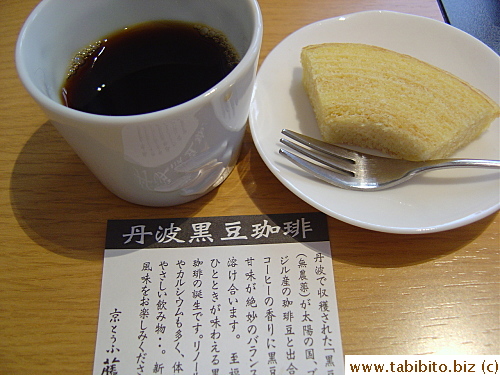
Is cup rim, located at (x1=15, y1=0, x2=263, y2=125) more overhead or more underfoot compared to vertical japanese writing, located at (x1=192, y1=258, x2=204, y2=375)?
more overhead

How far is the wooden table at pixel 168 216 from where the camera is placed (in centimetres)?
52

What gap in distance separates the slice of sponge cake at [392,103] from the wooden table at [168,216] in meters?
0.14

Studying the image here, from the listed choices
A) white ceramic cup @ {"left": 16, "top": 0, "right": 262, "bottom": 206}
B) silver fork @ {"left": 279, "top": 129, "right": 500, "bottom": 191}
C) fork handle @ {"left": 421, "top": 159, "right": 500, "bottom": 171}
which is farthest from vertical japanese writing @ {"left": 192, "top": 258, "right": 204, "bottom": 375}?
fork handle @ {"left": 421, "top": 159, "right": 500, "bottom": 171}

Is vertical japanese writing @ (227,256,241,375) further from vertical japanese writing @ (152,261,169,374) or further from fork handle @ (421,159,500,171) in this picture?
fork handle @ (421,159,500,171)

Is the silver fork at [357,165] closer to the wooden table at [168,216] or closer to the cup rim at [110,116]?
the wooden table at [168,216]

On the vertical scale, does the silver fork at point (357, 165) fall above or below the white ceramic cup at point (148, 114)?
below

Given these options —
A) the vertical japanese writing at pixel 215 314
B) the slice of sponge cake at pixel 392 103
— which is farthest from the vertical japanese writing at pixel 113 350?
the slice of sponge cake at pixel 392 103

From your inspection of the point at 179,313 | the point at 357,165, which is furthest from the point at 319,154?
the point at 179,313

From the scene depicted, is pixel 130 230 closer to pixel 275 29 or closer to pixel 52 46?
pixel 52 46

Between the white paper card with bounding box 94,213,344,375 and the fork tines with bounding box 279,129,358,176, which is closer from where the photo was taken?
the white paper card with bounding box 94,213,344,375

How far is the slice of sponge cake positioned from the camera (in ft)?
2.05

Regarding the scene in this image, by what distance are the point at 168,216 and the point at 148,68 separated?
233 millimetres

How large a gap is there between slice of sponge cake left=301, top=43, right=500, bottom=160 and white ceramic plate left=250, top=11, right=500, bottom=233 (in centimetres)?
4

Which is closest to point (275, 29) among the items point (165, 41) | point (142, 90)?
point (165, 41)
